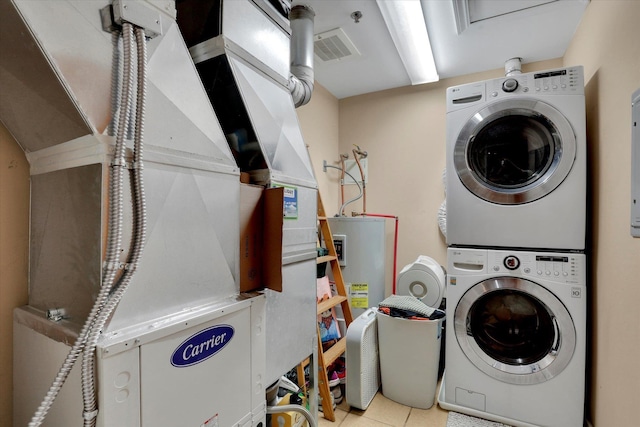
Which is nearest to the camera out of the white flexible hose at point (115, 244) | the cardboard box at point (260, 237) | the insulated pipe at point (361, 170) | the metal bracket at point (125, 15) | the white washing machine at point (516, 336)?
the white flexible hose at point (115, 244)

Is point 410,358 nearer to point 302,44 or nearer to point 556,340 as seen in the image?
point 556,340

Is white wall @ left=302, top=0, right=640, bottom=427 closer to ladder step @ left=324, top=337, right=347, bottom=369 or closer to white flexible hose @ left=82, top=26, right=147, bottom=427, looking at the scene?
ladder step @ left=324, top=337, right=347, bottom=369

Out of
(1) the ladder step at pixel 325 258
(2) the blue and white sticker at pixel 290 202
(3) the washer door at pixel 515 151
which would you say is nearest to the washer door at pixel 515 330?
(3) the washer door at pixel 515 151

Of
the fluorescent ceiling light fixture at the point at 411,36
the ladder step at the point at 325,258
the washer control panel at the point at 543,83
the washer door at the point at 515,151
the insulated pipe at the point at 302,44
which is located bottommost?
the ladder step at the point at 325,258

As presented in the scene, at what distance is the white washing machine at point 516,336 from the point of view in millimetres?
1665

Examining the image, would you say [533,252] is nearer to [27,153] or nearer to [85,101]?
[85,101]

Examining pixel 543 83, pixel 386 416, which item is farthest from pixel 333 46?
pixel 386 416

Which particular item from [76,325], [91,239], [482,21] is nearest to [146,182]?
[91,239]

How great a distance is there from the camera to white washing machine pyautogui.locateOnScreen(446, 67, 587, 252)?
1693 mm

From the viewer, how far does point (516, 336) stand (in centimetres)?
189

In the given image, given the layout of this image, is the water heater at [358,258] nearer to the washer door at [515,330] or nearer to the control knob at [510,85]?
the washer door at [515,330]

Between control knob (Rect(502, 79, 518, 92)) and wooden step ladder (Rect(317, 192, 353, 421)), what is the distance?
1.34m

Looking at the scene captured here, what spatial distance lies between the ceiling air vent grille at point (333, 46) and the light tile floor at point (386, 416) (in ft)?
8.53

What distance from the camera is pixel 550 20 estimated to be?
6.87ft
